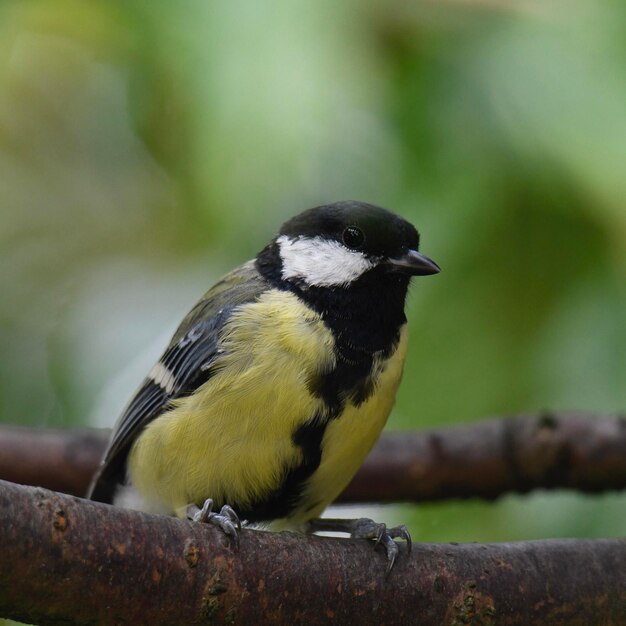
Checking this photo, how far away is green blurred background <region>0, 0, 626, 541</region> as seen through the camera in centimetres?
137

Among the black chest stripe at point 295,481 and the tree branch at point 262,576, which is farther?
the black chest stripe at point 295,481

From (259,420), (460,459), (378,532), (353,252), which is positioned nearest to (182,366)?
(259,420)

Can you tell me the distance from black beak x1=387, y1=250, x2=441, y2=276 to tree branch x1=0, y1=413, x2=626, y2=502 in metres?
0.44

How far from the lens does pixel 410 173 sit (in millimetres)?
1624

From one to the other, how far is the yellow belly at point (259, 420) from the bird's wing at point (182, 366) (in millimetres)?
40

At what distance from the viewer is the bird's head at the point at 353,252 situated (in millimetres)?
1662

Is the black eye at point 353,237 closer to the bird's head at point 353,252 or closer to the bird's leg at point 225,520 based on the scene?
the bird's head at point 353,252

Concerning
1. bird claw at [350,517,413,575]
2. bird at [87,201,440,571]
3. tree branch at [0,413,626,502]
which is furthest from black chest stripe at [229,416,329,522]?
tree branch at [0,413,626,502]

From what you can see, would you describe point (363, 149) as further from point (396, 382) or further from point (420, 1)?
point (396, 382)

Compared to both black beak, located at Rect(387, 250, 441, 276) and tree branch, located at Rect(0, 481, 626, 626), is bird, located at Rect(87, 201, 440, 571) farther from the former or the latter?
tree branch, located at Rect(0, 481, 626, 626)

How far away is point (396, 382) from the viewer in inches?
63.5

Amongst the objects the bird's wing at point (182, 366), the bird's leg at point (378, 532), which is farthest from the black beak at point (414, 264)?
the bird's leg at point (378, 532)

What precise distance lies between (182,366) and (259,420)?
25cm

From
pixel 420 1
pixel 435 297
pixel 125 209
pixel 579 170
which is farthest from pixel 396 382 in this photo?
pixel 125 209
